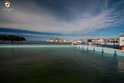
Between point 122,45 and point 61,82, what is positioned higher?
point 122,45

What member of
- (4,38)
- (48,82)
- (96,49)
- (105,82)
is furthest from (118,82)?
(4,38)

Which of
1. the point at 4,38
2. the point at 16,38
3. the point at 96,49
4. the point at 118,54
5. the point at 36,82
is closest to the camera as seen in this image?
the point at 36,82

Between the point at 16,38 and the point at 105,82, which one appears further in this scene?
the point at 16,38

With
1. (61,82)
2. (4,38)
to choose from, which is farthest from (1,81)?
(4,38)

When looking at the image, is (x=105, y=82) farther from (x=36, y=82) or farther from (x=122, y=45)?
(x=122, y=45)

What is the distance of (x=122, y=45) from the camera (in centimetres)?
2200

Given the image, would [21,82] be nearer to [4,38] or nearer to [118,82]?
[118,82]

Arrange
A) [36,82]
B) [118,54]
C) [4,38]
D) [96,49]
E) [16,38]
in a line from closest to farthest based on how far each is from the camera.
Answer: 1. [36,82]
2. [118,54]
3. [96,49]
4. [4,38]
5. [16,38]

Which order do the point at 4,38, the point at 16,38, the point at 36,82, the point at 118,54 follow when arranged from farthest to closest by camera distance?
1. the point at 16,38
2. the point at 4,38
3. the point at 118,54
4. the point at 36,82

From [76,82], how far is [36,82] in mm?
2820

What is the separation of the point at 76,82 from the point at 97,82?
58.7 inches

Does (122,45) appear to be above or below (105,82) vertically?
above

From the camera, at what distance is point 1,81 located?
6.70m

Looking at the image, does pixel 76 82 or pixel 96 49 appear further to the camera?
pixel 96 49
